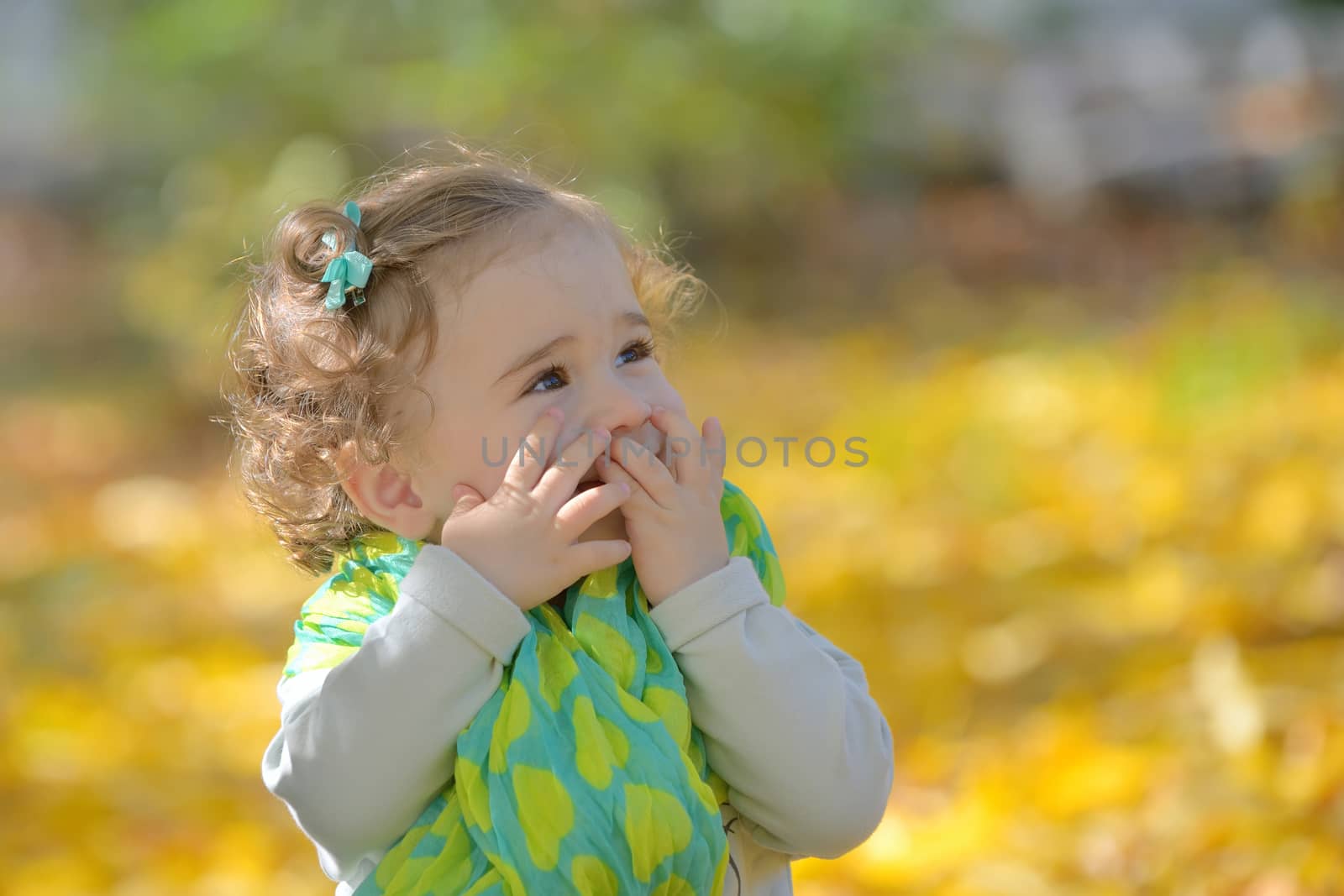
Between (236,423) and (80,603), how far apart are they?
2472mm

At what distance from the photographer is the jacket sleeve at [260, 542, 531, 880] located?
1343 mm

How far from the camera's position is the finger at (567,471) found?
140 cm

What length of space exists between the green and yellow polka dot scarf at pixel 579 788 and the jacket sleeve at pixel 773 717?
3cm

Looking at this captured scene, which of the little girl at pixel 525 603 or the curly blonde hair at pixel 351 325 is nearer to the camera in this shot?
the little girl at pixel 525 603

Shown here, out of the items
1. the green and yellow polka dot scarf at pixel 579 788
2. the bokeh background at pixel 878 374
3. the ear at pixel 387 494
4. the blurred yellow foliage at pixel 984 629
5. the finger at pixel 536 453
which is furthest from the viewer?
the bokeh background at pixel 878 374

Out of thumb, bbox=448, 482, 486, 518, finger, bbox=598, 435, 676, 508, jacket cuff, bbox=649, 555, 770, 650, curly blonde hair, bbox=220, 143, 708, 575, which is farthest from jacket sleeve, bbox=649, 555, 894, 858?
curly blonde hair, bbox=220, 143, 708, 575

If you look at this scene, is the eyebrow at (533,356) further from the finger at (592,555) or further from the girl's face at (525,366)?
the finger at (592,555)

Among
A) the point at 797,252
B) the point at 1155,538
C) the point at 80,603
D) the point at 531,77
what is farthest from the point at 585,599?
the point at 797,252

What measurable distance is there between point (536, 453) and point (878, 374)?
464 cm

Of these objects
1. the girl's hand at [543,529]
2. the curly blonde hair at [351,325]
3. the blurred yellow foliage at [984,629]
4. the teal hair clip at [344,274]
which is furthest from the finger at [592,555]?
the blurred yellow foliage at [984,629]

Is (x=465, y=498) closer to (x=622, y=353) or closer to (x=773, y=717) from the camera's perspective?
(x=622, y=353)

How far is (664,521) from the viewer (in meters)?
1.44

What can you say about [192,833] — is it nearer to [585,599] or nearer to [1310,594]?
[585,599]

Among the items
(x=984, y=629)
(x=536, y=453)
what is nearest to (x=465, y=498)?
(x=536, y=453)
